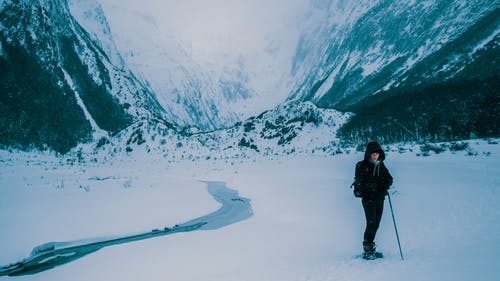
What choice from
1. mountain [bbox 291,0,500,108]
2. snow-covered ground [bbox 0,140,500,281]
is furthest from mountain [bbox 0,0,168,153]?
mountain [bbox 291,0,500,108]

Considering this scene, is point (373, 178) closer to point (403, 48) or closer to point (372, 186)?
point (372, 186)

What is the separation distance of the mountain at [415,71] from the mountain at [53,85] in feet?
226

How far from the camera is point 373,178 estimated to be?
200 inches

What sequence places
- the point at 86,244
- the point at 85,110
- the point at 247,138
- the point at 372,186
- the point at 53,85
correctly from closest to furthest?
the point at 372,186, the point at 86,244, the point at 247,138, the point at 53,85, the point at 85,110

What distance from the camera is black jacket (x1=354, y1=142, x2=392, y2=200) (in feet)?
16.6

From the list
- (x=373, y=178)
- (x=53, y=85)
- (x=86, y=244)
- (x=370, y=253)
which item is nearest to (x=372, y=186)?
(x=373, y=178)

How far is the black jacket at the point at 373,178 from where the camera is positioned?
506 cm

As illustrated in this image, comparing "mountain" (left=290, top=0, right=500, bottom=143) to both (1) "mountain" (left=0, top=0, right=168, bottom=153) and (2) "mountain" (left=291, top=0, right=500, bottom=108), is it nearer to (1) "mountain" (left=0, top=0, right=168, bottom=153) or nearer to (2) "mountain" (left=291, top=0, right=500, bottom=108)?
(2) "mountain" (left=291, top=0, right=500, bottom=108)

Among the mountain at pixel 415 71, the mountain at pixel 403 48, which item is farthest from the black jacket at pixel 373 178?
the mountain at pixel 403 48

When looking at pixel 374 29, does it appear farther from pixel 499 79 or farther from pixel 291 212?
pixel 291 212

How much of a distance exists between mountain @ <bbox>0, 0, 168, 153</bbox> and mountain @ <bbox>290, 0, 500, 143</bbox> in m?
69.0

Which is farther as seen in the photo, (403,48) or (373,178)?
(403,48)

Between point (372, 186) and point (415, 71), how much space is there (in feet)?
394

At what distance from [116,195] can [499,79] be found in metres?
68.3
